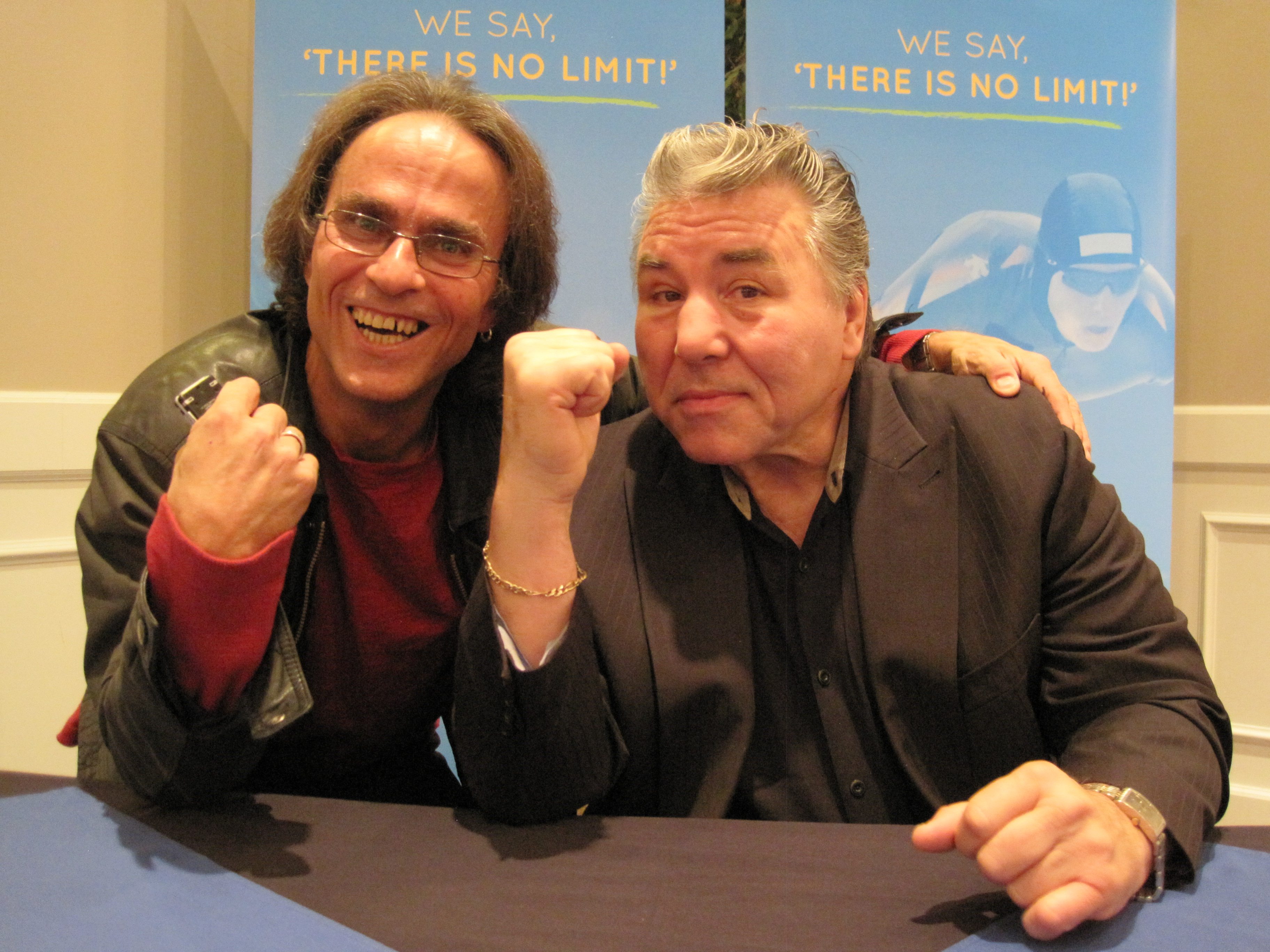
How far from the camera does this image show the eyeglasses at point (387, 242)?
150cm

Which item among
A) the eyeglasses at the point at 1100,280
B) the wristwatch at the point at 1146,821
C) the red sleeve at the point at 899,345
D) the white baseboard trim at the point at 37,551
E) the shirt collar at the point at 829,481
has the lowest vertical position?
the wristwatch at the point at 1146,821

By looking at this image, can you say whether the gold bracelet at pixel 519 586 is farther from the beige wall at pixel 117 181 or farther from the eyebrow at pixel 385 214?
the beige wall at pixel 117 181

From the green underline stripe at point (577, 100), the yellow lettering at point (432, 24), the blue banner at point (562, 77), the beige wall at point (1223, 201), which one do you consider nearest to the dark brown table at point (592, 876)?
the blue banner at point (562, 77)

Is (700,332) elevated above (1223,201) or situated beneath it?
situated beneath

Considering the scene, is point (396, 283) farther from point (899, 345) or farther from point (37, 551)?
point (37, 551)

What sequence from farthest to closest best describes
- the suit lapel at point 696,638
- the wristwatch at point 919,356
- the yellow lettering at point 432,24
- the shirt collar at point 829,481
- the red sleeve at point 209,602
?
the yellow lettering at point 432,24, the wristwatch at point 919,356, the shirt collar at point 829,481, the suit lapel at point 696,638, the red sleeve at point 209,602

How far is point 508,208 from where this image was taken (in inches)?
65.0

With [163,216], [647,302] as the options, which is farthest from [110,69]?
[647,302]

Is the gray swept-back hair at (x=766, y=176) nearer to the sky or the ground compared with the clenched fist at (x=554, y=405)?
nearer to the sky

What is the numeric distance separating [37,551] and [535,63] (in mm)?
1900

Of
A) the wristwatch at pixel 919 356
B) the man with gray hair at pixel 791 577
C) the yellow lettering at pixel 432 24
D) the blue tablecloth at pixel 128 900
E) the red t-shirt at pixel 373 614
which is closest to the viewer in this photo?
the blue tablecloth at pixel 128 900

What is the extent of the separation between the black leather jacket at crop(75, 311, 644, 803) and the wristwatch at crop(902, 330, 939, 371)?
2.73 feet

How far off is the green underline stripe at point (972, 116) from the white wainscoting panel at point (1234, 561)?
104cm

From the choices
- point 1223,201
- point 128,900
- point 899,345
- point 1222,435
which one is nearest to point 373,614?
point 128,900
